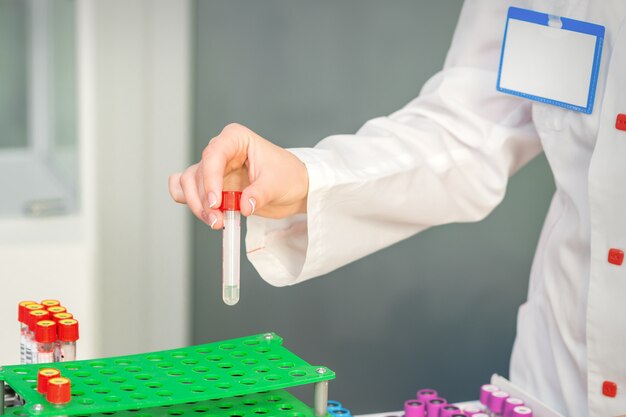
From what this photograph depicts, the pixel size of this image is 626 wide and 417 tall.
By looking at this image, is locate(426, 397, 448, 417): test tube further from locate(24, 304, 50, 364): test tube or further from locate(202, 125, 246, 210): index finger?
locate(24, 304, 50, 364): test tube

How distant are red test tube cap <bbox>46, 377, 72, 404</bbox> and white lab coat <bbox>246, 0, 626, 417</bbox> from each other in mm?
432

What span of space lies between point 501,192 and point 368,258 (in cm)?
149

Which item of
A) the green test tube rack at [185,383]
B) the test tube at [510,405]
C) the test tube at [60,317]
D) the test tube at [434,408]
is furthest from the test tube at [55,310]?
the test tube at [510,405]

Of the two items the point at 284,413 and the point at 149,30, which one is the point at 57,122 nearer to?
the point at 149,30

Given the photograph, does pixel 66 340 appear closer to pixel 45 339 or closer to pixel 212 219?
pixel 45 339

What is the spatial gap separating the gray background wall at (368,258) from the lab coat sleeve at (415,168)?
4.54ft

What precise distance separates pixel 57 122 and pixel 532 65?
5.60 ft

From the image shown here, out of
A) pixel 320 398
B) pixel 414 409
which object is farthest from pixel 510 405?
pixel 320 398

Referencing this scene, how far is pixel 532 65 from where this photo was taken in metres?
1.33

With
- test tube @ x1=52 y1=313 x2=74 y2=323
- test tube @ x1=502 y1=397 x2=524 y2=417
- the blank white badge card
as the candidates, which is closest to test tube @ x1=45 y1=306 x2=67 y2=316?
test tube @ x1=52 y1=313 x2=74 y2=323

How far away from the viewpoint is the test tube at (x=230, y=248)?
103cm

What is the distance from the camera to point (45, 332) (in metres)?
1.09

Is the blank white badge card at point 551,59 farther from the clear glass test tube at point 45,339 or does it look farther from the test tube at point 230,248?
→ the clear glass test tube at point 45,339

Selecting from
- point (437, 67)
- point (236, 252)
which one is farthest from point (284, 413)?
point (437, 67)
